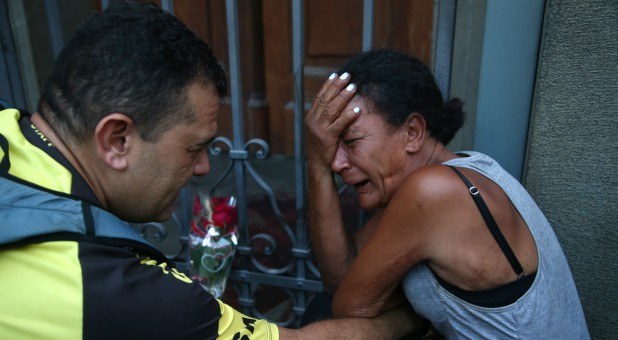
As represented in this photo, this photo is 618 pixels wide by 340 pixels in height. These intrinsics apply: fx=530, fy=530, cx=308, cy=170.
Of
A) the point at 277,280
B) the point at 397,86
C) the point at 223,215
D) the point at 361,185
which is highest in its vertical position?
the point at 397,86

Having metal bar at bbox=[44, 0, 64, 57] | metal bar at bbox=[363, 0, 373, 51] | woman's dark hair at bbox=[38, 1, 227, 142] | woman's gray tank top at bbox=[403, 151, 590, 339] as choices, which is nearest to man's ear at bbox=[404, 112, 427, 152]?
woman's gray tank top at bbox=[403, 151, 590, 339]

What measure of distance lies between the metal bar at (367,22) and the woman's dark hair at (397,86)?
245 millimetres

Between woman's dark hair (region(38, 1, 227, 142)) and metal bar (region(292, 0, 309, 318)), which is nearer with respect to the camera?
woman's dark hair (region(38, 1, 227, 142))

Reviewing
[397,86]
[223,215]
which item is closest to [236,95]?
[223,215]

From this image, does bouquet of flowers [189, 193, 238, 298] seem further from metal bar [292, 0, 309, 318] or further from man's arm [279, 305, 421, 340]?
man's arm [279, 305, 421, 340]

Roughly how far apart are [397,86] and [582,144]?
792 mm

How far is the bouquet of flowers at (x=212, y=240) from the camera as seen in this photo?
8.20ft

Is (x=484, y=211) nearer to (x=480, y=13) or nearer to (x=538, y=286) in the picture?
(x=538, y=286)

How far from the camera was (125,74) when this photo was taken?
137 centimetres

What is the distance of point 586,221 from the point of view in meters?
2.14

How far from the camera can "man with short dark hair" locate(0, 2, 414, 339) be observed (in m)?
1.16

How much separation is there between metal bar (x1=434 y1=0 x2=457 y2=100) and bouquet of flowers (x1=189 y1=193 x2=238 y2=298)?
1.12 metres

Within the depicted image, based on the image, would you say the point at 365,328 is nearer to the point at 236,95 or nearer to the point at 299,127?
the point at 299,127

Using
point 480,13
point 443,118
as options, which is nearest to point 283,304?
point 443,118
